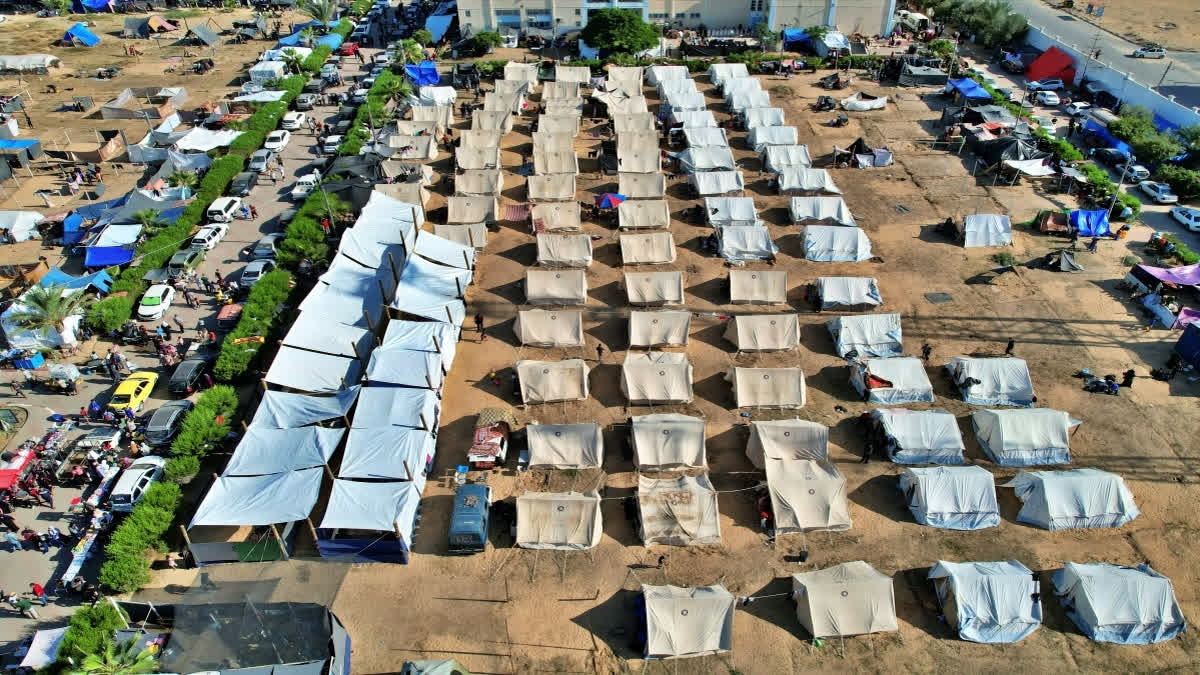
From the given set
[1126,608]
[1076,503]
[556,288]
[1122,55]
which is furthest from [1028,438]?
[1122,55]

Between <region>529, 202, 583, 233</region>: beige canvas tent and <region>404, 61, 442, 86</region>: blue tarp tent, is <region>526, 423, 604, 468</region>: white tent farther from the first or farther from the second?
<region>404, 61, 442, 86</region>: blue tarp tent

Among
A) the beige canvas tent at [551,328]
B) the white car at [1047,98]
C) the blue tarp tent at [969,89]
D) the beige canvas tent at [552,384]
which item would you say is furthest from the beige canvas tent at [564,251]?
the white car at [1047,98]

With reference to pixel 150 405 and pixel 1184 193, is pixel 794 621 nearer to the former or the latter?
pixel 150 405

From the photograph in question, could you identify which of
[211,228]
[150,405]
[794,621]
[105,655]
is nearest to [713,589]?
[794,621]

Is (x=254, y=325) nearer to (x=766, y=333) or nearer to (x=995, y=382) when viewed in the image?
(x=766, y=333)

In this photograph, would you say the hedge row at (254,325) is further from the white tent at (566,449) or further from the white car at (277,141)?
the white car at (277,141)

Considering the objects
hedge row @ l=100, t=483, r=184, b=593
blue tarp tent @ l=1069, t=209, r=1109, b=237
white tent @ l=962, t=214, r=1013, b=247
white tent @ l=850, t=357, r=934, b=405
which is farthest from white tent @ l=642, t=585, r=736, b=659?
blue tarp tent @ l=1069, t=209, r=1109, b=237
